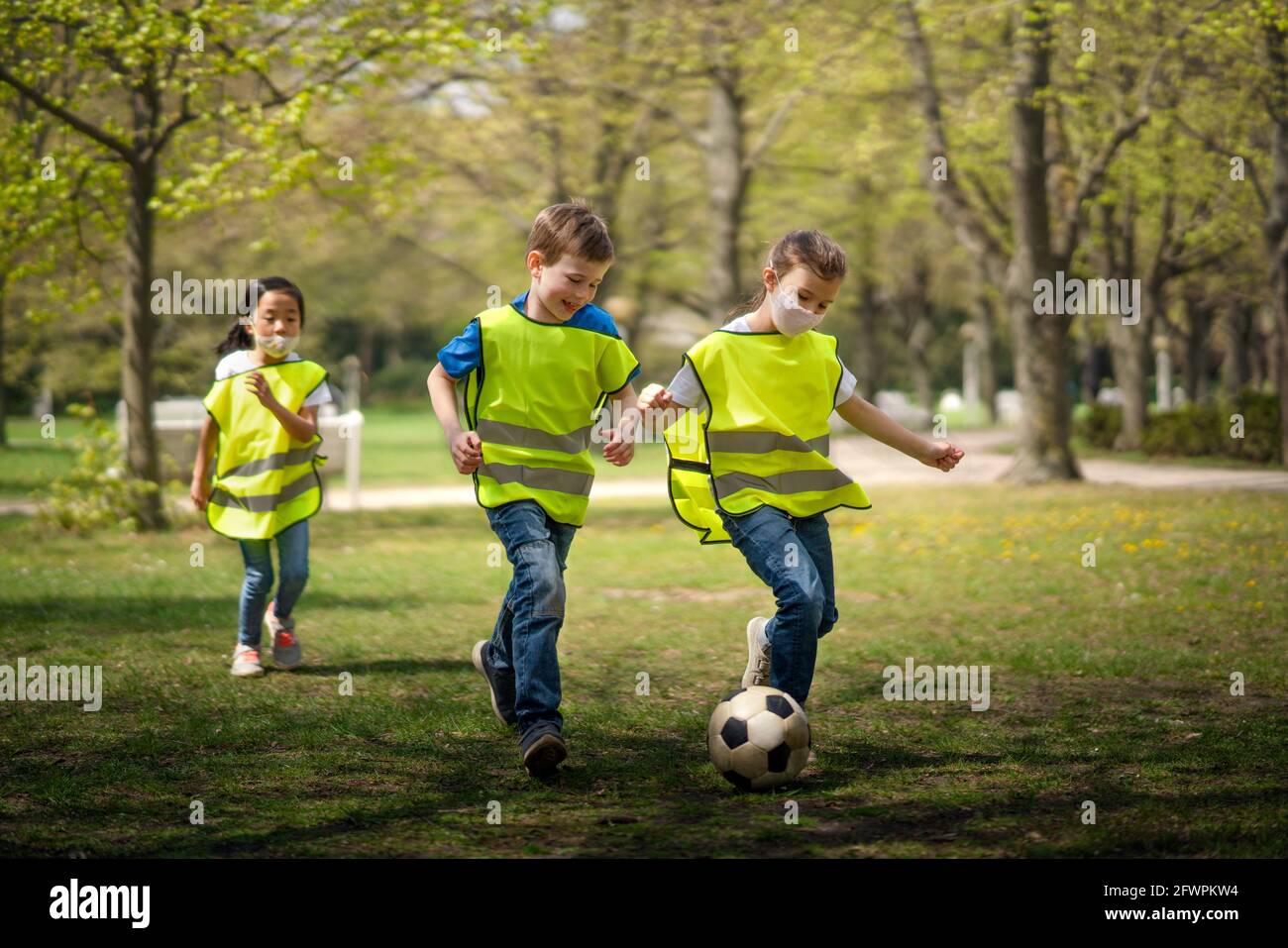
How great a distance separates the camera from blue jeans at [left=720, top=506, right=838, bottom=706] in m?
5.28

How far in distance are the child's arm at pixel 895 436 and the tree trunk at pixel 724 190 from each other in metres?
13.8

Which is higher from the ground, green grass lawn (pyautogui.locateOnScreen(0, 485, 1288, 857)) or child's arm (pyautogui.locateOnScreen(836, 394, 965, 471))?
child's arm (pyautogui.locateOnScreen(836, 394, 965, 471))

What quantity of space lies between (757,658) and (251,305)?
3426 millimetres

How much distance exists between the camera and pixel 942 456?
5613 mm

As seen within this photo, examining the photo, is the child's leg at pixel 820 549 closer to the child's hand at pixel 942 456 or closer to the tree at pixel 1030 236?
the child's hand at pixel 942 456

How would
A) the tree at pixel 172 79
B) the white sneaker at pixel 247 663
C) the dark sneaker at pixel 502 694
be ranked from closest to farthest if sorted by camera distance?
the dark sneaker at pixel 502 694, the white sneaker at pixel 247 663, the tree at pixel 172 79

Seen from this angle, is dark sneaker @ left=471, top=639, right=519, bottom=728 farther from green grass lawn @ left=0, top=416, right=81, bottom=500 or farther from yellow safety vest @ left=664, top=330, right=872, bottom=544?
green grass lawn @ left=0, top=416, right=81, bottom=500

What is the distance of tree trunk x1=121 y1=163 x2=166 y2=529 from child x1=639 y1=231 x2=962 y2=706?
34.1ft

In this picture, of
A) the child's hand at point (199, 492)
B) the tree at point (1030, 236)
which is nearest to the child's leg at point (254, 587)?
the child's hand at point (199, 492)

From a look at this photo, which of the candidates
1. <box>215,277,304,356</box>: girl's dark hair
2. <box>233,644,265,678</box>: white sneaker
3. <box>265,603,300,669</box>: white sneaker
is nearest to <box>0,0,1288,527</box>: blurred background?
<box>215,277,304,356</box>: girl's dark hair

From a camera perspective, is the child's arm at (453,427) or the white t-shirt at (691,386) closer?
the child's arm at (453,427)

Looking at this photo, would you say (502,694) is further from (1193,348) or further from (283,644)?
(1193,348)

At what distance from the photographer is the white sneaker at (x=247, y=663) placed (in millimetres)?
7176
